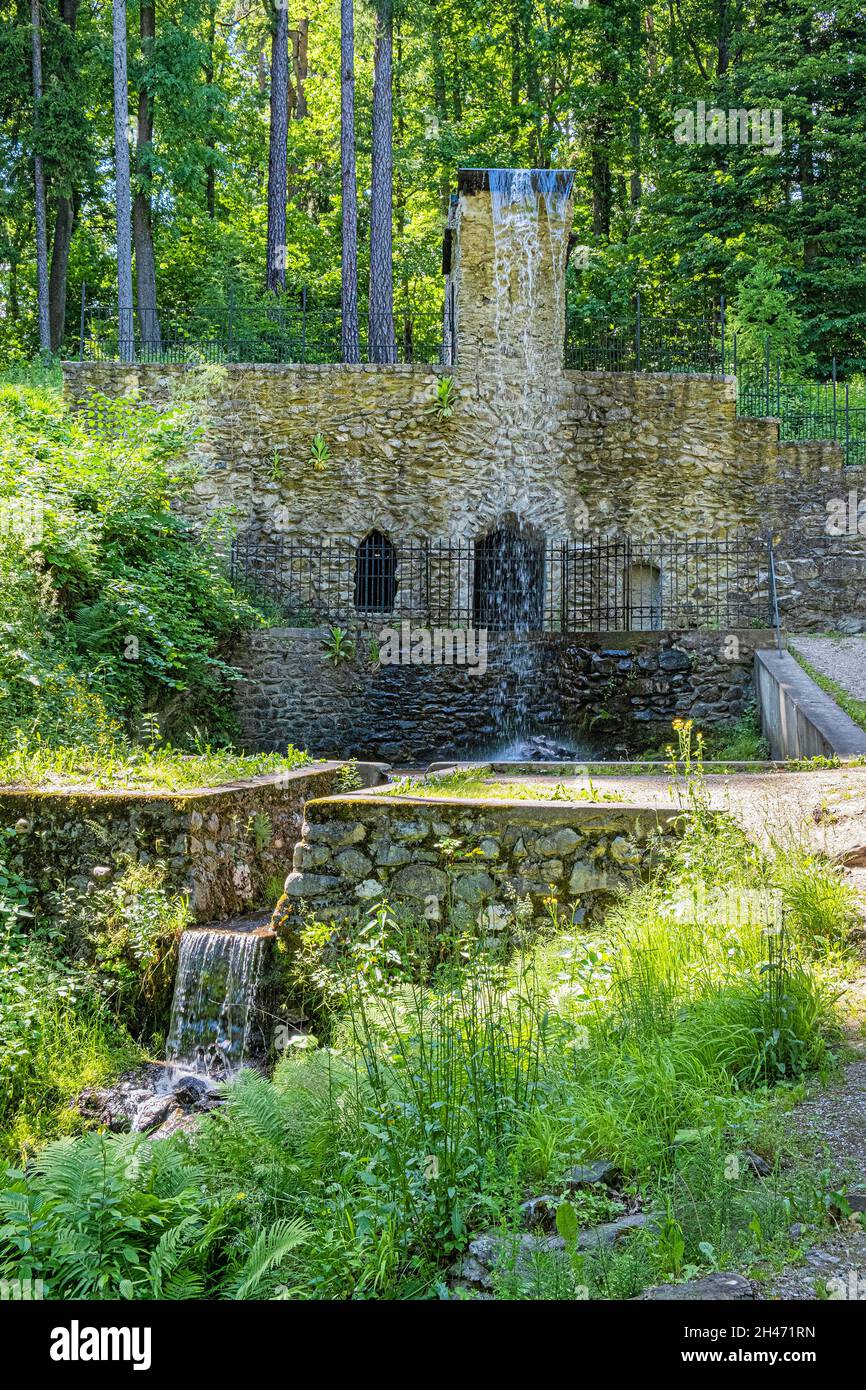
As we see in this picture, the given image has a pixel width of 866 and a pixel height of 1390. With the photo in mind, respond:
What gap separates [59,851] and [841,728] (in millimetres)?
5739

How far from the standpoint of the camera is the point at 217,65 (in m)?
28.8

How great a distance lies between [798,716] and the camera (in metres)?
9.54

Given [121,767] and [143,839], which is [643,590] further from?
[143,839]

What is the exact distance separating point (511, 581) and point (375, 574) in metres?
2.03

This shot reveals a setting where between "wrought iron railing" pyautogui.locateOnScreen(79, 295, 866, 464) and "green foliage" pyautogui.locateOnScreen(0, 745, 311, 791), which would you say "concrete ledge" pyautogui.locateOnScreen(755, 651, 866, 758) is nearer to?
"green foliage" pyautogui.locateOnScreen(0, 745, 311, 791)

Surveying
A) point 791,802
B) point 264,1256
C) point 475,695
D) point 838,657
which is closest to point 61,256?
point 475,695

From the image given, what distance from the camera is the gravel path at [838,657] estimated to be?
11.1 meters

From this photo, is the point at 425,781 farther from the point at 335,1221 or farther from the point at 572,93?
the point at 572,93

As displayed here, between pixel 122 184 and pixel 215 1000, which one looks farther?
pixel 122 184

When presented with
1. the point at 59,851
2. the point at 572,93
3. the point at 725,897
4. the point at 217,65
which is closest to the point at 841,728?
the point at 725,897

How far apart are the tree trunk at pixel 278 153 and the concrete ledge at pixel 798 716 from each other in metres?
13.3

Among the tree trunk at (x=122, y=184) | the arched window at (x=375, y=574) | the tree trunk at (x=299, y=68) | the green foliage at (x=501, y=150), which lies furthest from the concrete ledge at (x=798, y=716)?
the tree trunk at (x=299, y=68)

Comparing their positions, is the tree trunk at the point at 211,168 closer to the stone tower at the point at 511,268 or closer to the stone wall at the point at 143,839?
the stone tower at the point at 511,268
